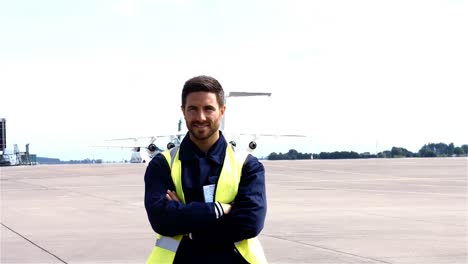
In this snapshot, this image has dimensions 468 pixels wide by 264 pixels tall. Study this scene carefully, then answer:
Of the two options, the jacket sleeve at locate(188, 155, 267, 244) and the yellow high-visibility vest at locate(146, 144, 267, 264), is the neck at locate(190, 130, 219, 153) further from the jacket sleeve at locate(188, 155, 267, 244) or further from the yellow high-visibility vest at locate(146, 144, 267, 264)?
the jacket sleeve at locate(188, 155, 267, 244)

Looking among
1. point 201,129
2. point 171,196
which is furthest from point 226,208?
point 201,129

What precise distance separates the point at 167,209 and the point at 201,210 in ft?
0.59

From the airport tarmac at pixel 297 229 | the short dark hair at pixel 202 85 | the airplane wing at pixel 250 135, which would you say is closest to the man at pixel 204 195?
the short dark hair at pixel 202 85

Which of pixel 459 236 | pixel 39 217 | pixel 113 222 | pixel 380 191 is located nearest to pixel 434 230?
pixel 459 236

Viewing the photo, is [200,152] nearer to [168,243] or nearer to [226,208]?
[226,208]

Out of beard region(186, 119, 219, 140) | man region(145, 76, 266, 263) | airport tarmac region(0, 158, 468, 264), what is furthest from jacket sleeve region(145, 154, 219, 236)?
airport tarmac region(0, 158, 468, 264)

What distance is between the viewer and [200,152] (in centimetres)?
361

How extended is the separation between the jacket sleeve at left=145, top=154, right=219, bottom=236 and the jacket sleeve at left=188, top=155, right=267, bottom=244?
0.07 metres

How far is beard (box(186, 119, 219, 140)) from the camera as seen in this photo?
11.7 feet

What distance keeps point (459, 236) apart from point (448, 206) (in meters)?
5.37

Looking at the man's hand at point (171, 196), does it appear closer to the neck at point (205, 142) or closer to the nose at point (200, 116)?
the neck at point (205, 142)

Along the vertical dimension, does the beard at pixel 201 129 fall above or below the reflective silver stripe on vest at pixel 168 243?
above

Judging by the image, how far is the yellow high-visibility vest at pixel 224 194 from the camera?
3.54m

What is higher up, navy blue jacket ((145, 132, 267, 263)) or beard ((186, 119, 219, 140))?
beard ((186, 119, 219, 140))
